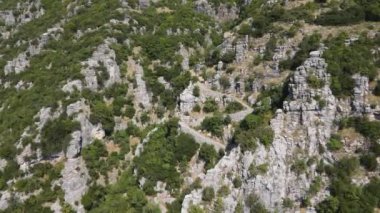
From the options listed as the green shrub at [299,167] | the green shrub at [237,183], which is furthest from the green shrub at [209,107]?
the green shrub at [299,167]

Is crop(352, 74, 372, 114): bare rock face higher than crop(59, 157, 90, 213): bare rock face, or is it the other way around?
crop(352, 74, 372, 114): bare rock face

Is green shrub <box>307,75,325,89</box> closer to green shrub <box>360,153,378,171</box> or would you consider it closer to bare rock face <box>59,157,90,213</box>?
green shrub <box>360,153,378,171</box>

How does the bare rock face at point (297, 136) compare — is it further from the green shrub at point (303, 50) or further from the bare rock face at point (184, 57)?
the bare rock face at point (184, 57)

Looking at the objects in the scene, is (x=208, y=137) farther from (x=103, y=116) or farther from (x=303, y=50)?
(x=303, y=50)

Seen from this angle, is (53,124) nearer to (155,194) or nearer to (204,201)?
(155,194)

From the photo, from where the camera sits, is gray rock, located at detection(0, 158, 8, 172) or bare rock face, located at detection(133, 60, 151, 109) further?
bare rock face, located at detection(133, 60, 151, 109)

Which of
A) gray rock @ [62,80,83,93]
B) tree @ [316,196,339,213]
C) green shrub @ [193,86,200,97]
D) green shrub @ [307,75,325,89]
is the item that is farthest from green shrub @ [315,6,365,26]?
gray rock @ [62,80,83,93]

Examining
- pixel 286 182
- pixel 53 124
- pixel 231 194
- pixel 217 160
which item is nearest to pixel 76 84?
pixel 53 124

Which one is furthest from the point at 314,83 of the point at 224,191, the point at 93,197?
the point at 93,197
